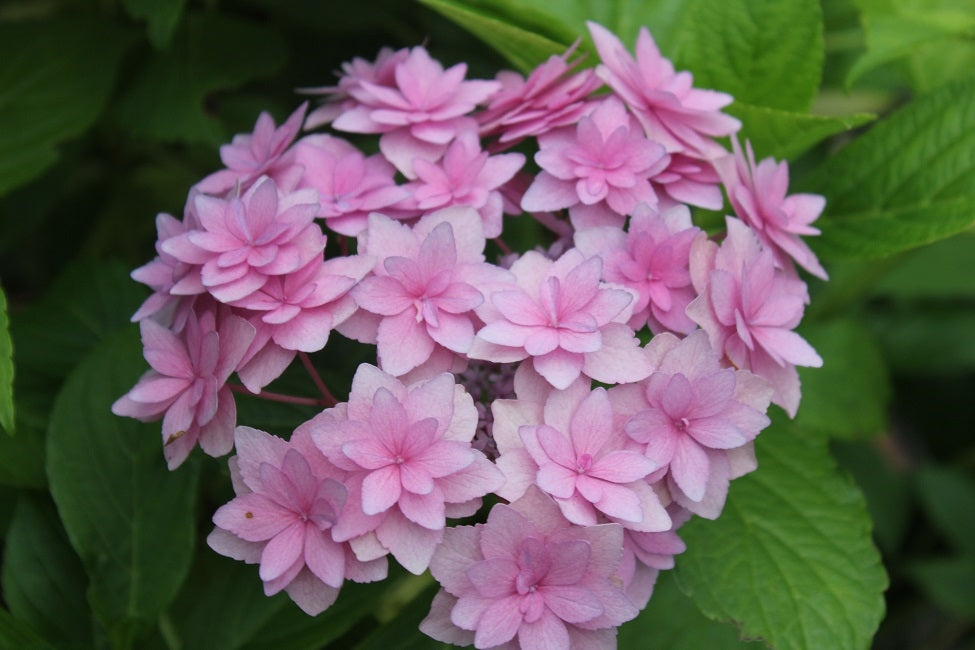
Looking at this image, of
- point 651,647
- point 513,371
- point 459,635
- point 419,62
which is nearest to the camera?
point 459,635

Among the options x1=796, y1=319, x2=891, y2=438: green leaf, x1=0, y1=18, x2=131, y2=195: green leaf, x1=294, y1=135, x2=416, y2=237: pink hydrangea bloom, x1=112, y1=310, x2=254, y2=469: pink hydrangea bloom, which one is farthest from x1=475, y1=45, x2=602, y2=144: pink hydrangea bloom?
x1=796, y1=319, x2=891, y2=438: green leaf

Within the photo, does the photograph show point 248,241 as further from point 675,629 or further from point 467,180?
point 675,629

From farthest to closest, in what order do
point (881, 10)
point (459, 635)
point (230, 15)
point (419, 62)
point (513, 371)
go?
point (230, 15) < point (881, 10) < point (419, 62) < point (513, 371) < point (459, 635)

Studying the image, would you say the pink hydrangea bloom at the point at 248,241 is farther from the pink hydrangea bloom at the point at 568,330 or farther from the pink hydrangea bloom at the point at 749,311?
the pink hydrangea bloom at the point at 749,311

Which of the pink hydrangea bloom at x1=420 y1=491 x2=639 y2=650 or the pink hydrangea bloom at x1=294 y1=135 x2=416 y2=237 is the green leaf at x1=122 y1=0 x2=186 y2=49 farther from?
the pink hydrangea bloom at x1=420 y1=491 x2=639 y2=650

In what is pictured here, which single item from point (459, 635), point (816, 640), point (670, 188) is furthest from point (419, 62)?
point (816, 640)

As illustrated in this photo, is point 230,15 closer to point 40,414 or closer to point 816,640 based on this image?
point 40,414

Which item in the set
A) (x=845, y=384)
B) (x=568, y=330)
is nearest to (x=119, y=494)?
(x=568, y=330)
